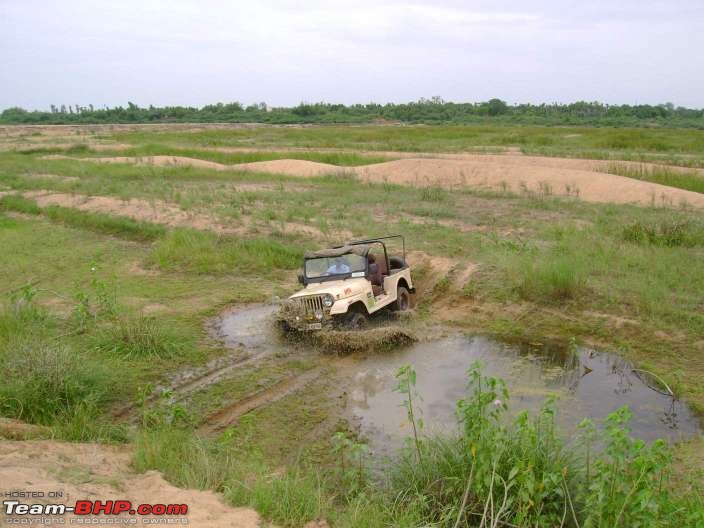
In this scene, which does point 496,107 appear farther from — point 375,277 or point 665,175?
point 375,277

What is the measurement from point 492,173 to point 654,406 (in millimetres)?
18437

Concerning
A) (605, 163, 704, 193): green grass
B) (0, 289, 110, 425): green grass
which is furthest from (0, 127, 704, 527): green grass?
(605, 163, 704, 193): green grass

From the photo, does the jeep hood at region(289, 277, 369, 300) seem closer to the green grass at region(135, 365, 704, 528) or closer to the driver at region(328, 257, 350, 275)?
the driver at region(328, 257, 350, 275)

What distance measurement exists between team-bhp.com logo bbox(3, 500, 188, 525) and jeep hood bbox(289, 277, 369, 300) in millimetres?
5166

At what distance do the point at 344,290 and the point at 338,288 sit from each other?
0.33 ft

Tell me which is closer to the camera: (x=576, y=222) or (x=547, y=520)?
(x=547, y=520)

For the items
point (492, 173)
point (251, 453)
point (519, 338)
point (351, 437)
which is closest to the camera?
point (251, 453)

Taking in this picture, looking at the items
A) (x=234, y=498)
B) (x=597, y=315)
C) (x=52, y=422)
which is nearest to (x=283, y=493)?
(x=234, y=498)

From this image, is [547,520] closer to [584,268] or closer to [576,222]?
[584,268]

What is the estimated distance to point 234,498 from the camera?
4992 mm

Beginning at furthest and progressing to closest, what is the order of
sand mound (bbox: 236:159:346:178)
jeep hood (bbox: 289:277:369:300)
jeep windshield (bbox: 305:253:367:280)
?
sand mound (bbox: 236:159:346:178) → jeep windshield (bbox: 305:253:367:280) → jeep hood (bbox: 289:277:369:300)

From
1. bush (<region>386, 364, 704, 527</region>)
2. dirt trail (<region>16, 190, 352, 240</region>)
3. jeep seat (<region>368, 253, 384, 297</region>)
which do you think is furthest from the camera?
dirt trail (<region>16, 190, 352, 240</region>)

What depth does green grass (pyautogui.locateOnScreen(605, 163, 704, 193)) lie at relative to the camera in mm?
22578

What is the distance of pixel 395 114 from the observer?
287 feet
